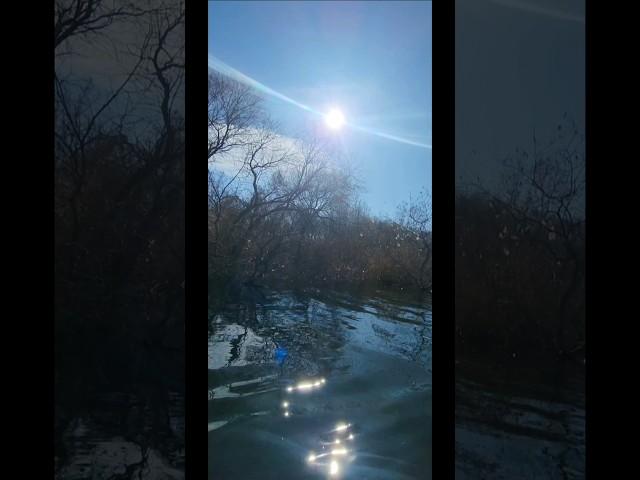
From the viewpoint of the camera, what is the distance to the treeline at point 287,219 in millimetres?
1200

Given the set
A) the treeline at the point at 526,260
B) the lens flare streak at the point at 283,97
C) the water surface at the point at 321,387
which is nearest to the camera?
the treeline at the point at 526,260

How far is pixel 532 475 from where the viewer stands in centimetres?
99

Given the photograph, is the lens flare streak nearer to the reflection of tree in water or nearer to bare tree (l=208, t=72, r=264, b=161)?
bare tree (l=208, t=72, r=264, b=161)

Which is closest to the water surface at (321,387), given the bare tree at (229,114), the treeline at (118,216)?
the treeline at (118,216)

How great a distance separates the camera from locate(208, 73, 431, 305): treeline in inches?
47.3

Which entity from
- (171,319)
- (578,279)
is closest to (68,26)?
(171,319)

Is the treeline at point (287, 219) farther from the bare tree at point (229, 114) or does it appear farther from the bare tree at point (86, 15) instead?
the bare tree at point (86, 15)

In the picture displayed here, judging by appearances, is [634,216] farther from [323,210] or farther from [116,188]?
[116,188]

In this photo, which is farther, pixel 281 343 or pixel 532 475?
pixel 281 343

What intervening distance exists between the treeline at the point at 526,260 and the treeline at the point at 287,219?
0.65 feet

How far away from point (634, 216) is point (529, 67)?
19.8 inches

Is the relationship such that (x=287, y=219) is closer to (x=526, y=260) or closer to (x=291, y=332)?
(x=291, y=332)

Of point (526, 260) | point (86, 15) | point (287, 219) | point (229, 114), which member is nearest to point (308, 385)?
point (287, 219)

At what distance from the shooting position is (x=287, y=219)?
1.27m
